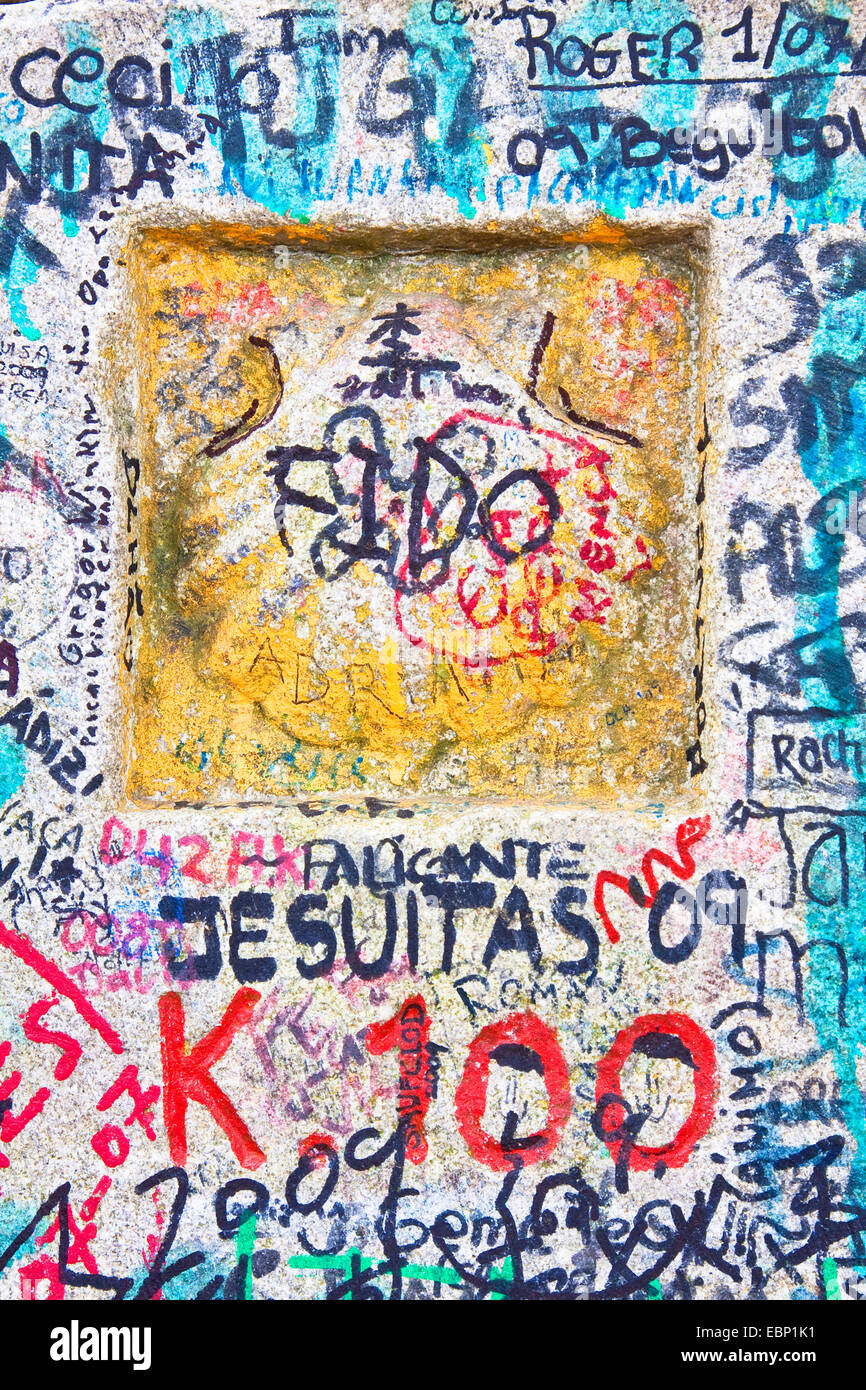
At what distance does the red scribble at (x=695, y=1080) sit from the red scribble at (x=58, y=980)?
99 centimetres

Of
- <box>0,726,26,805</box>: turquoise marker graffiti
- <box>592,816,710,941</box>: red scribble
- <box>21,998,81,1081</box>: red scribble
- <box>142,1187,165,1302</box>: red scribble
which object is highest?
<box>0,726,26,805</box>: turquoise marker graffiti

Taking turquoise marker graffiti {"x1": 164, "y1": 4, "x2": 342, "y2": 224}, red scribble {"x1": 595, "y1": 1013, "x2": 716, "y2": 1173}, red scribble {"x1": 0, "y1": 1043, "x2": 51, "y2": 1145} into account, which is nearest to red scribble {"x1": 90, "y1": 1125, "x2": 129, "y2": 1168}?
red scribble {"x1": 0, "y1": 1043, "x2": 51, "y2": 1145}

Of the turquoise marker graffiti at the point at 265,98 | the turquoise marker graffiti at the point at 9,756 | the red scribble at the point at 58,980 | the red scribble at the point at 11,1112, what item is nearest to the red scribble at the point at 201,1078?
the red scribble at the point at 58,980

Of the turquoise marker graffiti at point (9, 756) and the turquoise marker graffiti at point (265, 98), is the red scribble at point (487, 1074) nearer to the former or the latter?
the turquoise marker graffiti at point (9, 756)

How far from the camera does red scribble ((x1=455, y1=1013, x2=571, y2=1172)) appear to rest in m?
2.15

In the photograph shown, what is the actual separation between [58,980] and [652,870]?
4.04 feet

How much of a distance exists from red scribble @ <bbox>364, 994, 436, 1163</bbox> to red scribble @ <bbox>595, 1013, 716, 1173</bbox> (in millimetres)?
345

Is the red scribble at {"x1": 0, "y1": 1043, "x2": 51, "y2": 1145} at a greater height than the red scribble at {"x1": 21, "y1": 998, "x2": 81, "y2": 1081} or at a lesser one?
lesser

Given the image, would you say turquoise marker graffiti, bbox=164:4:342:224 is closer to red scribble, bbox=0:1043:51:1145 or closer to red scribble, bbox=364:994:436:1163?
red scribble, bbox=364:994:436:1163

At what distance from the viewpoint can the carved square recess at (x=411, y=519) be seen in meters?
2.25

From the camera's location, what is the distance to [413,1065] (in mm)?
2160

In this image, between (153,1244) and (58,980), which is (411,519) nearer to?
(58,980)

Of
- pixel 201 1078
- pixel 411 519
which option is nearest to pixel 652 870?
pixel 411 519
